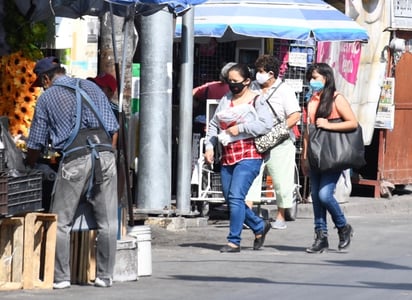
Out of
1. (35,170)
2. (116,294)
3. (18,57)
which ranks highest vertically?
(18,57)

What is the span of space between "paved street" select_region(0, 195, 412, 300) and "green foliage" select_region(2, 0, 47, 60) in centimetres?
226

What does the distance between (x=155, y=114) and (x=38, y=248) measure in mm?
4934

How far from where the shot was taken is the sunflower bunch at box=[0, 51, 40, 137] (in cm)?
1124

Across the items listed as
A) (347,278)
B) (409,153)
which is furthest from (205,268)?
(409,153)

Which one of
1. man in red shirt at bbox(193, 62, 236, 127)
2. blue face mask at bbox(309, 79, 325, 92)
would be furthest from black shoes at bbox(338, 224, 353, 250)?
man in red shirt at bbox(193, 62, 236, 127)

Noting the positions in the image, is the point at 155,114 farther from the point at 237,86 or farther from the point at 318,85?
the point at 318,85

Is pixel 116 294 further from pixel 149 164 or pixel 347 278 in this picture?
pixel 149 164

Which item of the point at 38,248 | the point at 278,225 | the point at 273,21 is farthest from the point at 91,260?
the point at 273,21

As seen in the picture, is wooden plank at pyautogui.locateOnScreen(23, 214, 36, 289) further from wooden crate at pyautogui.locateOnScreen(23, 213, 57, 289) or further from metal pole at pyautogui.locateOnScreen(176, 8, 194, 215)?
metal pole at pyautogui.locateOnScreen(176, 8, 194, 215)

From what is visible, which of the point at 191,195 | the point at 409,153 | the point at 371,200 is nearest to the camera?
the point at 191,195

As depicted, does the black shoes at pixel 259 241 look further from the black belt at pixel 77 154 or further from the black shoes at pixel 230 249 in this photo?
the black belt at pixel 77 154

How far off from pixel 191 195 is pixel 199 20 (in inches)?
84.5

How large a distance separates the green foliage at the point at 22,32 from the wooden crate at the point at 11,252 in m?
2.30

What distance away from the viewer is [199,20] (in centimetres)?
1576
